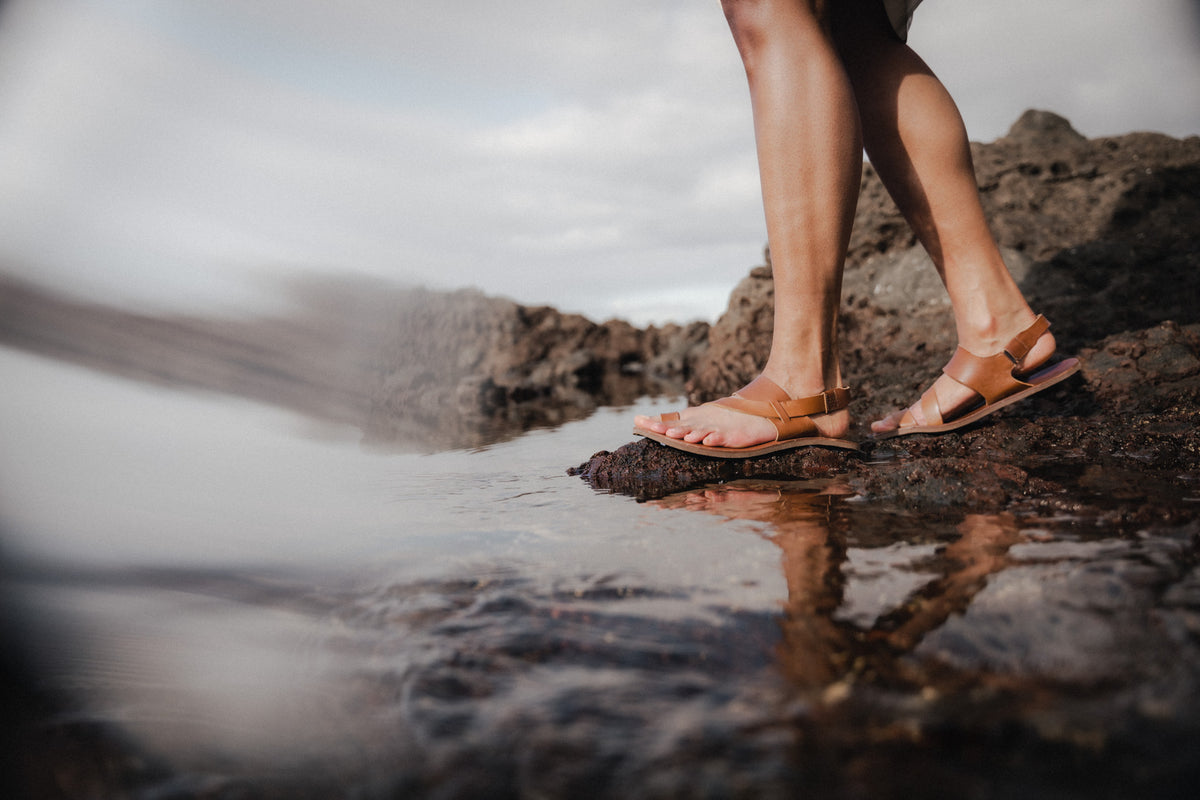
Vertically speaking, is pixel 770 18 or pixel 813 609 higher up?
pixel 770 18

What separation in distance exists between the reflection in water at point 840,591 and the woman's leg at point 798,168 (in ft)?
1.89

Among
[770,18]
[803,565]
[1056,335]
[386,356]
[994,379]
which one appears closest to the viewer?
[803,565]

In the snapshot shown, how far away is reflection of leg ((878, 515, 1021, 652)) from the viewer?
80 cm

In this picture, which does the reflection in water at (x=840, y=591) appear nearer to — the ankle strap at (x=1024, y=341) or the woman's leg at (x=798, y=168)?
the woman's leg at (x=798, y=168)

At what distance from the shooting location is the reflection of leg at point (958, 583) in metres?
0.80

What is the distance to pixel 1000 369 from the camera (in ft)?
6.74

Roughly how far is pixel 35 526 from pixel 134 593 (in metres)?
0.35

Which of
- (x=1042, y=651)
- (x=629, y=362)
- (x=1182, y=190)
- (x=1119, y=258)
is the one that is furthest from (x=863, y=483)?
(x=629, y=362)

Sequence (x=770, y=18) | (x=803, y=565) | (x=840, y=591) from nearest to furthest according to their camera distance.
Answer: (x=840, y=591)
(x=803, y=565)
(x=770, y=18)

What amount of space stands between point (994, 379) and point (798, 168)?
0.86 m

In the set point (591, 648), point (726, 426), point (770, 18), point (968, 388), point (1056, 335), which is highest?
point (770, 18)

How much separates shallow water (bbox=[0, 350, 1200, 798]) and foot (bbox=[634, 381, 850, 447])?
404 millimetres

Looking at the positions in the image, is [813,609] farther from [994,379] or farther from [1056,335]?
[1056,335]

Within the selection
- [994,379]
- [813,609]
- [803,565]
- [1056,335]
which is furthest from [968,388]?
[1056,335]
